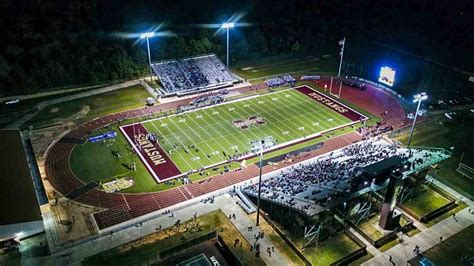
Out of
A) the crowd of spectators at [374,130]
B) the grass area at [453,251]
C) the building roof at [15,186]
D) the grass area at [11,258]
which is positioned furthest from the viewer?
the crowd of spectators at [374,130]

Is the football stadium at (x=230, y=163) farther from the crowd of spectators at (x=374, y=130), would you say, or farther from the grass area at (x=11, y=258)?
the crowd of spectators at (x=374, y=130)

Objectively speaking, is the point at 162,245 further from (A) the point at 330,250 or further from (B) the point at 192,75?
(B) the point at 192,75

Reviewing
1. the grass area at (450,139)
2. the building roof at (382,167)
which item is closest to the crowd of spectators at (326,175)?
the building roof at (382,167)

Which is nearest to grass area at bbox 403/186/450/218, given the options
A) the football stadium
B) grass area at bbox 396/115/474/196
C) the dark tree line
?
the football stadium

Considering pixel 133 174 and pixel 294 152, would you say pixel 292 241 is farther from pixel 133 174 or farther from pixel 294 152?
pixel 133 174

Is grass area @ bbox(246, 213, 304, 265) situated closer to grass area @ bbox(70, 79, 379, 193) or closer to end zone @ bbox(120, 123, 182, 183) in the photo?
grass area @ bbox(70, 79, 379, 193)

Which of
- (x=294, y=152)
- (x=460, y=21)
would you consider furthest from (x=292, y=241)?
(x=460, y=21)
